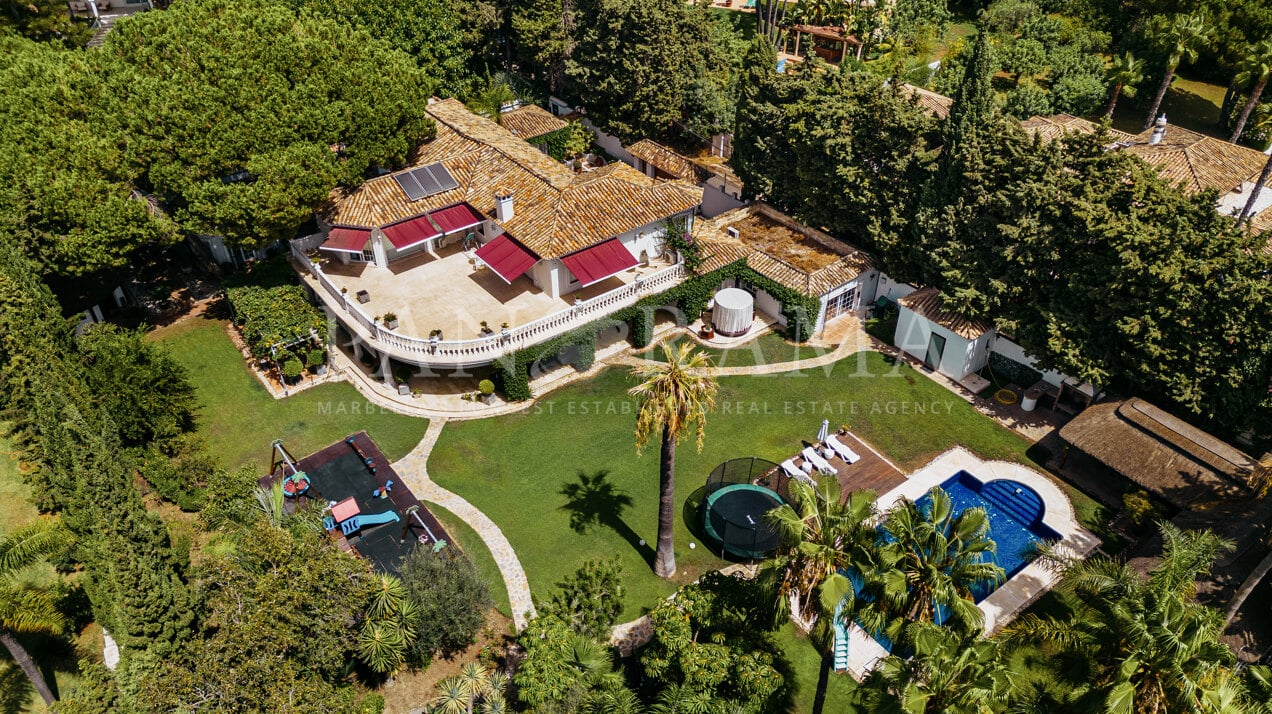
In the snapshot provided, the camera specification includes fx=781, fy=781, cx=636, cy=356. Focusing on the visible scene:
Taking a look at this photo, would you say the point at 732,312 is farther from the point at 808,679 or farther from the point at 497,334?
the point at 808,679

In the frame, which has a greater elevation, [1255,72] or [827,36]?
[1255,72]

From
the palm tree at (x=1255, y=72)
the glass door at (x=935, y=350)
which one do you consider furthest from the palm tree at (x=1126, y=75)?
the glass door at (x=935, y=350)

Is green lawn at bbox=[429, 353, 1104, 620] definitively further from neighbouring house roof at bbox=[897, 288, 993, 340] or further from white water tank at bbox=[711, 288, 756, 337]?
white water tank at bbox=[711, 288, 756, 337]

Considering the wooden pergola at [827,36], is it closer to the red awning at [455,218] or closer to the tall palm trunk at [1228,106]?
the tall palm trunk at [1228,106]

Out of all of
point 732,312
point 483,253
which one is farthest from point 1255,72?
point 483,253

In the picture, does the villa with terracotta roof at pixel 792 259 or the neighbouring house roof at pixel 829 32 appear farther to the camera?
the neighbouring house roof at pixel 829 32

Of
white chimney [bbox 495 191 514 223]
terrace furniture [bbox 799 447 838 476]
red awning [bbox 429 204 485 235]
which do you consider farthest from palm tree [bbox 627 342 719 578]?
red awning [bbox 429 204 485 235]
